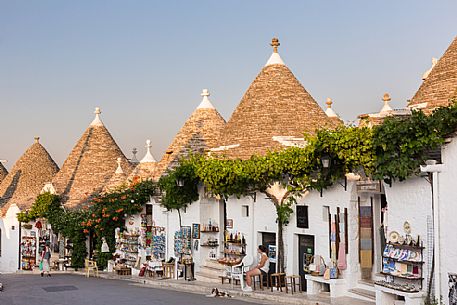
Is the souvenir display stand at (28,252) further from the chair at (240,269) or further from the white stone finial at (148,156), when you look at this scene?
the chair at (240,269)

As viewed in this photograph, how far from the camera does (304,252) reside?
17125mm

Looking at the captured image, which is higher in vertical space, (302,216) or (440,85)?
(440,85)

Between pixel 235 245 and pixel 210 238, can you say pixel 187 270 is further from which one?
pixel 235 245

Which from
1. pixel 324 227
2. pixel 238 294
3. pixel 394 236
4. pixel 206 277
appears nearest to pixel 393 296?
pixel 394 236

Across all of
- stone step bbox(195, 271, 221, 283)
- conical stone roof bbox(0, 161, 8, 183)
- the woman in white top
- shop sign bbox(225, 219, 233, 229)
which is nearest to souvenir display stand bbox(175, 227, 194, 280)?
stone step bbox(195, 271, 221, 283)

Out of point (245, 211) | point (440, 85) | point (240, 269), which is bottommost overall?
point (240, 269)

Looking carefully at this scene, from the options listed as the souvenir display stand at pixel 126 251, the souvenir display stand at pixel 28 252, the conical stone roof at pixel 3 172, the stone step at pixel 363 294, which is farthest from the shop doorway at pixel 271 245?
the conical stone roof at pixel 3 172

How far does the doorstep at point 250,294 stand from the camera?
1476 centimetres

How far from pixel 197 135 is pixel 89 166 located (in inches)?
416

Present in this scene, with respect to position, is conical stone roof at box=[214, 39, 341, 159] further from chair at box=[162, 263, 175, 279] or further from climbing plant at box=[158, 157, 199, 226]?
chair at box=[162, 263, 175, 279]

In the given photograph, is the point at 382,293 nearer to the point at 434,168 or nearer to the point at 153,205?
the point at 434,168

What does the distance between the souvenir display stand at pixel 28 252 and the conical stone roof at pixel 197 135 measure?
1135cm

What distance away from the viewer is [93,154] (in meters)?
33.0

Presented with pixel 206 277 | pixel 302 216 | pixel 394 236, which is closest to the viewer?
pixel 394 236
